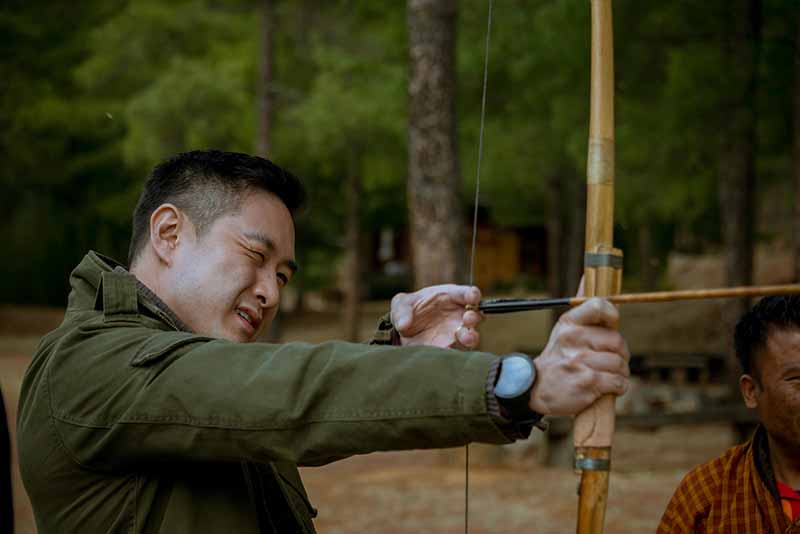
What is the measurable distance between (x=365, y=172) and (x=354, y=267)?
7.14 feet

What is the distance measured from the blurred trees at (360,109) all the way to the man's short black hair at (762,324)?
5.97m

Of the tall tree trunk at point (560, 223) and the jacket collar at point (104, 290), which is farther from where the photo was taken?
the tall tree trunk at point (560, 223)

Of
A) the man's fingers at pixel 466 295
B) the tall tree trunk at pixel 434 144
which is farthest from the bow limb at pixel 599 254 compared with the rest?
the tall tree trunk at pixel 434 144

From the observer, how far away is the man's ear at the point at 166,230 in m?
2.00

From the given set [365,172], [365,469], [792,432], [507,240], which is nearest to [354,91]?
[365,172]

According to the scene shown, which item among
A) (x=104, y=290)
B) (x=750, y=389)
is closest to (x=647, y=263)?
(x=750, y=389)

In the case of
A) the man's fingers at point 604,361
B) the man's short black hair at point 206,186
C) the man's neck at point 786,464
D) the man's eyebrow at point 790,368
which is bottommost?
the man's neck at point 786,464

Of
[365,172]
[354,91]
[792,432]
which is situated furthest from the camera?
[365,172]

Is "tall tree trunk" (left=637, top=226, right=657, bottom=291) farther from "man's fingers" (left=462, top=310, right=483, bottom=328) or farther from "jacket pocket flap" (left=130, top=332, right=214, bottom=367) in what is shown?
"jacket pocket flap" (left=130, top=332, right=214, bottom=367)

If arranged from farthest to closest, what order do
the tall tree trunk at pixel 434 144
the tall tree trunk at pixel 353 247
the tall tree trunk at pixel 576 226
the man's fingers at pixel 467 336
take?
the tall tree trunk at pixel 576 226 → the tall tree trunk at pixel 353 247 → the tall tree trunk at pixel 434 144 → the man's fingers at pixel 467 336

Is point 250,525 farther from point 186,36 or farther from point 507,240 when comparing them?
point 507,240

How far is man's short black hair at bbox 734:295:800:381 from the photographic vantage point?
100 inches

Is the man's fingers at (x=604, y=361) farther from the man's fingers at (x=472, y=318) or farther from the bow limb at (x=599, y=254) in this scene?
the man's fingers at (x=472, y=318)

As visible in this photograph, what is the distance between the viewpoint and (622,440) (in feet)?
33.5
